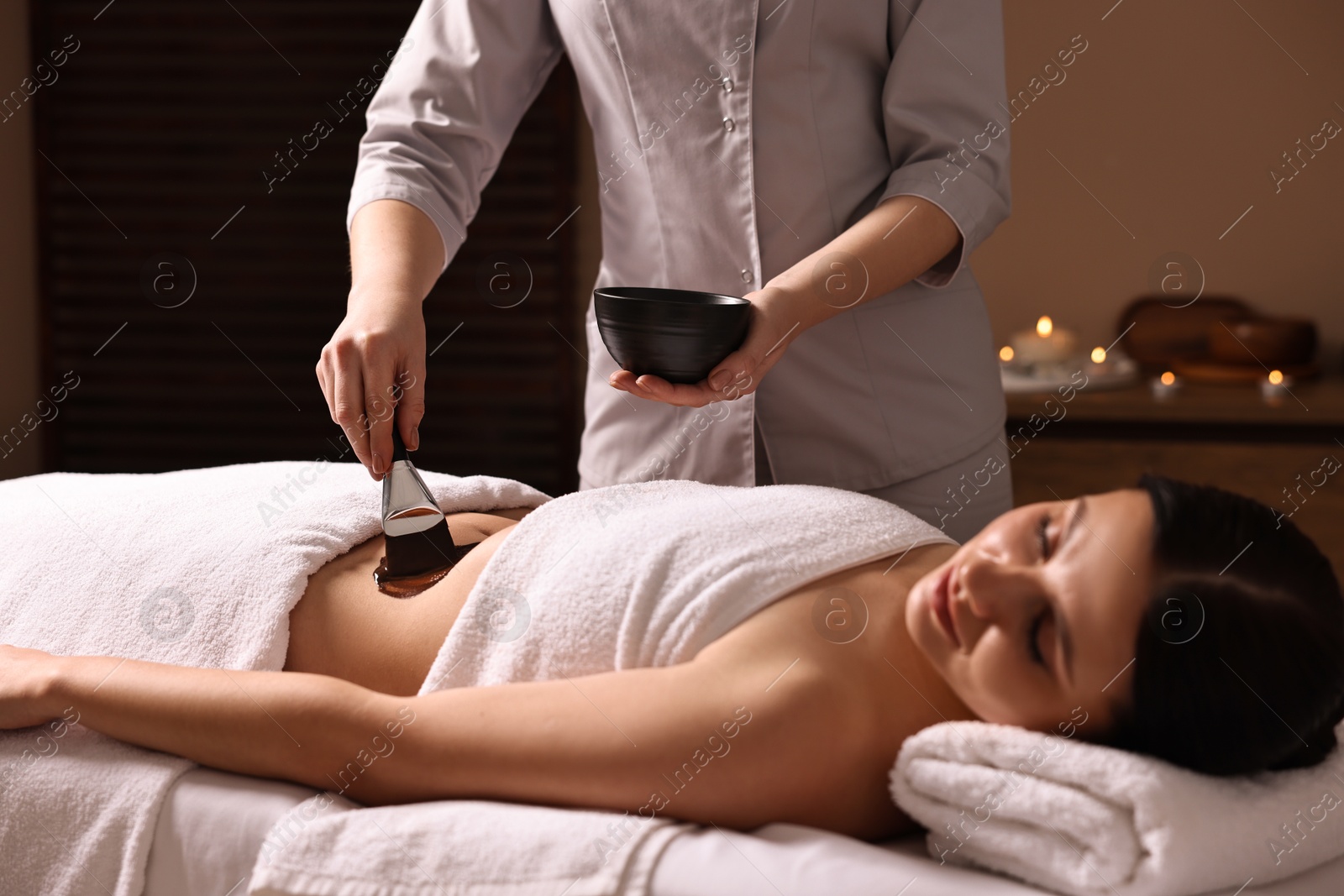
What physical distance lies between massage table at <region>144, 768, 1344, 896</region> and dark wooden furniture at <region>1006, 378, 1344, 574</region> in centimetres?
202

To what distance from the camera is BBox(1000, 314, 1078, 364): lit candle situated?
10.3 feet

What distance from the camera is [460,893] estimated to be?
892 millimetres

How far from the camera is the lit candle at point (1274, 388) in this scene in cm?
284

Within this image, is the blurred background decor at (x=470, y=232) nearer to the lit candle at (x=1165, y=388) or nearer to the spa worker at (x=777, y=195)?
the lit candle at (x=1165, y=388)

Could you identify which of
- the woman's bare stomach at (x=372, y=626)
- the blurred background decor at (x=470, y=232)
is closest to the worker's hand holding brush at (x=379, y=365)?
the woman's bare stomach at (x=372, y=626)

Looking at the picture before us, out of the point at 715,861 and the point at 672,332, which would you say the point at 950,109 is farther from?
the point at 715,861

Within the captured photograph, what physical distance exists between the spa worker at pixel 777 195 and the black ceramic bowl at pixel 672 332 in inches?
5.5

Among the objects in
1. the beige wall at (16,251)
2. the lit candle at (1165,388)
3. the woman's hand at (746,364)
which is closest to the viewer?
the woman's hand at (746,364)

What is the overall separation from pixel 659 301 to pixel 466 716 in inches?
17.4

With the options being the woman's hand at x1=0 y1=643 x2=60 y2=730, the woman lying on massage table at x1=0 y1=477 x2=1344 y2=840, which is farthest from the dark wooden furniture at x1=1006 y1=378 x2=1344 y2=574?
the woman's hand at x1=0 y1=643 x2=60 y2=730

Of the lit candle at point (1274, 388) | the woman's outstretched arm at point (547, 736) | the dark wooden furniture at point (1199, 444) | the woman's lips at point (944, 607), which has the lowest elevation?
the dark wooden furniture at point (1199, 444)

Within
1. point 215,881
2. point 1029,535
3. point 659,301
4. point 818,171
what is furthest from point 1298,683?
point 215,881

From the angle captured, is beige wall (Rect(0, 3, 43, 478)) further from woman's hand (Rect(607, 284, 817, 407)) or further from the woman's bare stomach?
woman's hand (Rect(607, 284, 817, 407))

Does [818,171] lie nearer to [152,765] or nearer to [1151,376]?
[152,765]
